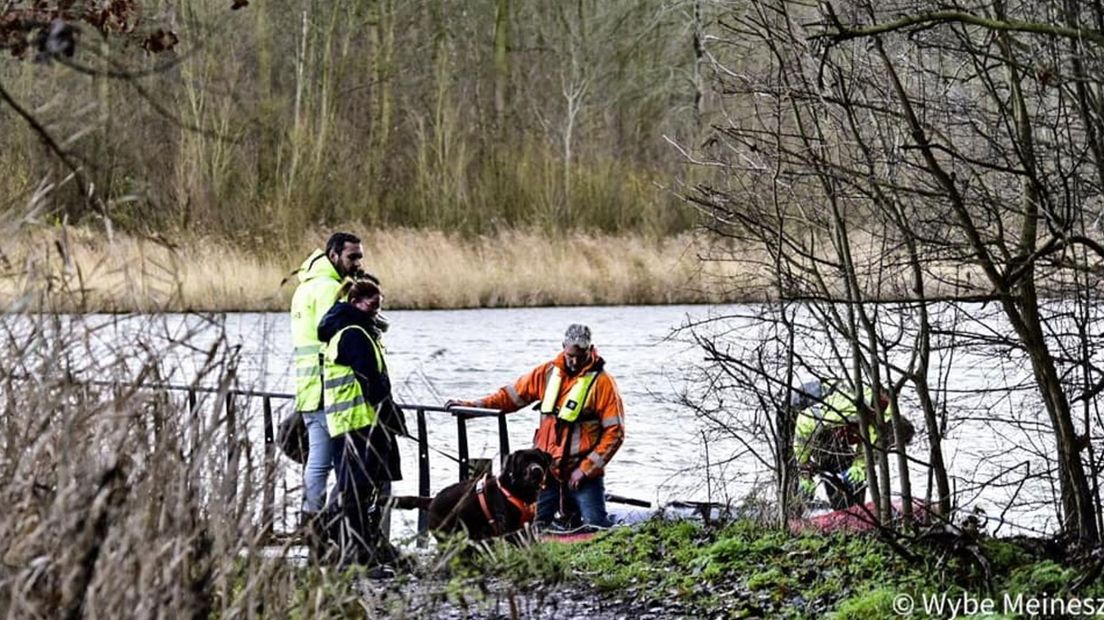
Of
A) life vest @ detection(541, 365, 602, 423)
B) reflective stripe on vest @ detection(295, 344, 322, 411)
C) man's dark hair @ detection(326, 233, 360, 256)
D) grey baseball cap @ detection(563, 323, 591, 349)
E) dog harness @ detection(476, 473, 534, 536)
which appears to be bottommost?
dog harness @ detection(476, 473, 534, 536)

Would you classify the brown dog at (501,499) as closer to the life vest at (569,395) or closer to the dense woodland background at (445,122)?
the life vest at (569,395)

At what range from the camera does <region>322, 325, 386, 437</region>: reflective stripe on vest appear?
9047mm

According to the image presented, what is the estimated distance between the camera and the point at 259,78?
103ft

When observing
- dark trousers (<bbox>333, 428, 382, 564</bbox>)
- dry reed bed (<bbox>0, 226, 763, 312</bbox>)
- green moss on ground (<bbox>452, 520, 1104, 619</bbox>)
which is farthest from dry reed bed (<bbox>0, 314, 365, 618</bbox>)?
dry reed bed (<bbox>0, 226, 763, 312</bbox>)

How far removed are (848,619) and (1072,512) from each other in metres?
1.25

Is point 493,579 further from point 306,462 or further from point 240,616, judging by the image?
point 240,616

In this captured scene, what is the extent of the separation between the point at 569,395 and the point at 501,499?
5.47ft

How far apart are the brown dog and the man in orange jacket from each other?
140 cm

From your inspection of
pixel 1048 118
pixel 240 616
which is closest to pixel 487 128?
pixel 1048 118

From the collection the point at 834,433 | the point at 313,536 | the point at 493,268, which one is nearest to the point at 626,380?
the point at 493,268

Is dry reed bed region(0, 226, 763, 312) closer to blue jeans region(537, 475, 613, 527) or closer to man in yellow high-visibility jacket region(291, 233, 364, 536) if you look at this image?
blue jeans region(537, 475, 613, 527)

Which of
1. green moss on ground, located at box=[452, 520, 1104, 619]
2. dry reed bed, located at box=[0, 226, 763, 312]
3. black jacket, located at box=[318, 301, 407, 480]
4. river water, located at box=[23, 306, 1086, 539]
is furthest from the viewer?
dry reed bed, located at box=[0, 226, 763, 312]

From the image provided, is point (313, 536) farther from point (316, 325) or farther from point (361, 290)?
point (316, 325)

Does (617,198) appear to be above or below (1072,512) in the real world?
above
